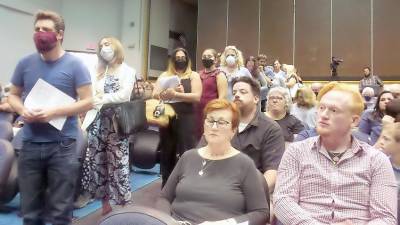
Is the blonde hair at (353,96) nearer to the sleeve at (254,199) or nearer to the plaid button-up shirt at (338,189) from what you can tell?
the plaid button-up shirt at (338,189)

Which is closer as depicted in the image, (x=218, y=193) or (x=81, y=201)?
(x=218, y=193)

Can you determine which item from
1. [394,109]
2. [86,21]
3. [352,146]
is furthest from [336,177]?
[86,21]

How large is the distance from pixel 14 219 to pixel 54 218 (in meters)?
1.43

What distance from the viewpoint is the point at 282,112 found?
3.58 m

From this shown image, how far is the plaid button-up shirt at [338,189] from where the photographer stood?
1.68 metres

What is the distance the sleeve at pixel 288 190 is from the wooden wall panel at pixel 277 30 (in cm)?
1009

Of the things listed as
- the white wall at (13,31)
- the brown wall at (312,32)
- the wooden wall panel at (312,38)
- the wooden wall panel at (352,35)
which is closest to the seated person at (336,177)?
the white wall at (13,31)

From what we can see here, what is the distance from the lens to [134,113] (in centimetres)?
319

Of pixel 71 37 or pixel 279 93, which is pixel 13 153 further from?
pixel 71 37

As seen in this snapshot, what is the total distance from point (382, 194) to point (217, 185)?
672mm

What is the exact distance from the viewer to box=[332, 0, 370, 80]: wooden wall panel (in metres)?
10.8

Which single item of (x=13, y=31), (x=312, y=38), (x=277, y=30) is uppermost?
(x=277, y=30)

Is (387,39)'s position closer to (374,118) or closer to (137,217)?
(374,118)

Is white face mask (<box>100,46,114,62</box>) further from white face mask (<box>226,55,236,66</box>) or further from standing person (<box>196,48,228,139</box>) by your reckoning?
white face mask (<box>226,55,236,66</box>)
